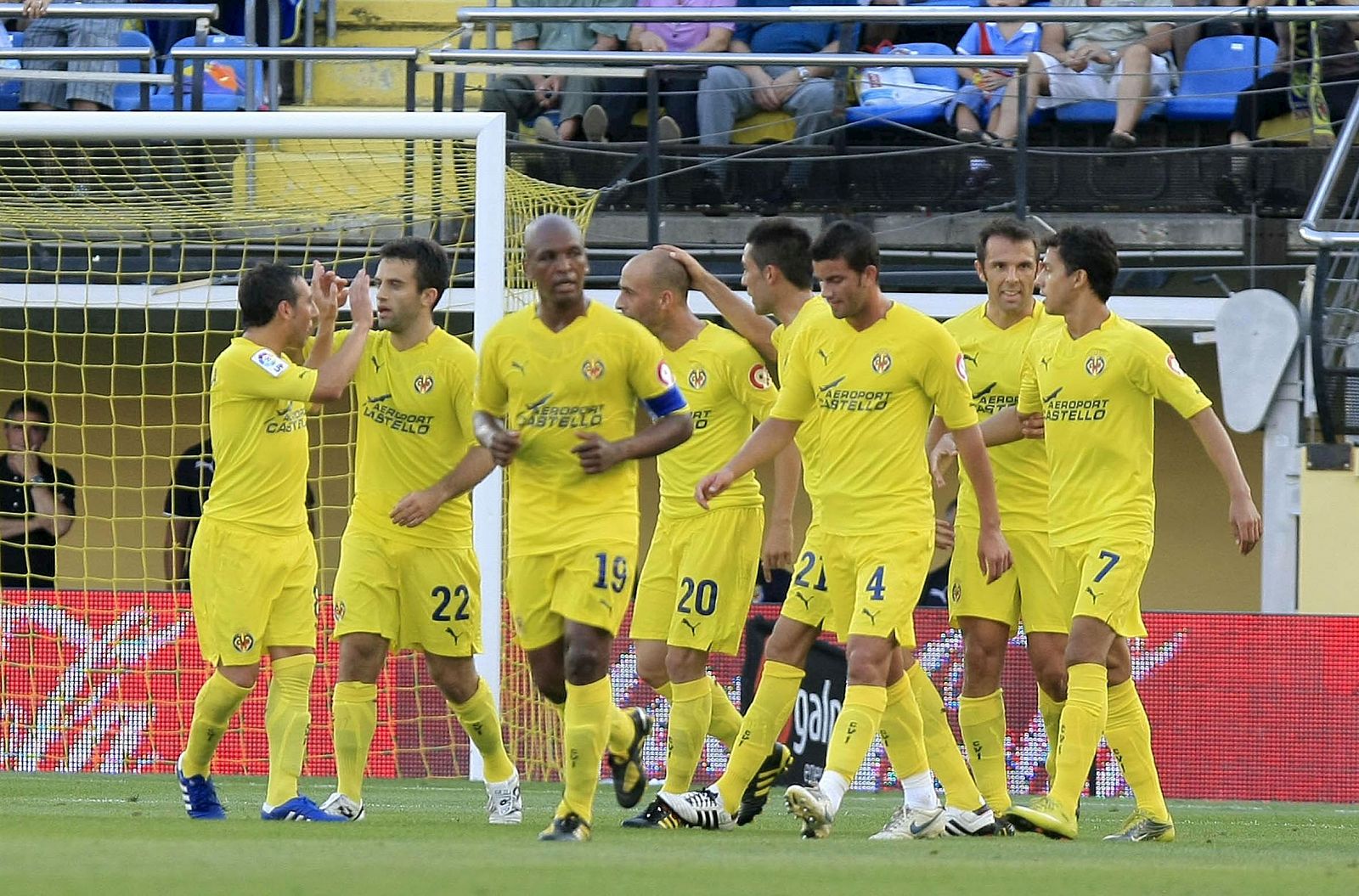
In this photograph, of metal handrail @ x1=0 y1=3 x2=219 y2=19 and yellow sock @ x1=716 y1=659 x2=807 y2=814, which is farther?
metal handrail @ x1=0 y1=3 x2=219 y2=19

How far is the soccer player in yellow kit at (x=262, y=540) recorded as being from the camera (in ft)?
24.3

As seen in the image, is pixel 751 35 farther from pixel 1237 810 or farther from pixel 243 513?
pixel 243 513

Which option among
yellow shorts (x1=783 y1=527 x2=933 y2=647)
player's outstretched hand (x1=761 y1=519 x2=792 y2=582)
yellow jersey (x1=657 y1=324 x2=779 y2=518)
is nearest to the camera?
yellow shorts (x1=783 y1=527 x2=933 y2=647)

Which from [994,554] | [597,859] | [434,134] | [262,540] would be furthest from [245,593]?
[434,134]

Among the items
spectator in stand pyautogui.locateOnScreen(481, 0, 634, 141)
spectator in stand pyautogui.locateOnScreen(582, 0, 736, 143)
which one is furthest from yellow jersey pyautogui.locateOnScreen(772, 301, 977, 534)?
spectator in stand pyautogui.locateOnScreen(481, 0, 634, 141)

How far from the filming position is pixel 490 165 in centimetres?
959

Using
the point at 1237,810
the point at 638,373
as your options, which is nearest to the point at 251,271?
the point at 638,373

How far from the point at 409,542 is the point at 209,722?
1.05 m

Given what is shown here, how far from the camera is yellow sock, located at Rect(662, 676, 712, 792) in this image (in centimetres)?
728

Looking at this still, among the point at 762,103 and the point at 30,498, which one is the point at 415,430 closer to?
the point at 762,103

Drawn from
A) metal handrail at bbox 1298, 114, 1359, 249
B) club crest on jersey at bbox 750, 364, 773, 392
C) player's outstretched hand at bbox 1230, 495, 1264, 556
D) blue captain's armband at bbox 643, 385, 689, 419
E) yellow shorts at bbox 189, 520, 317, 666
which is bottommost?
→ yellow shorts at bbox 189, 520, 317, 666

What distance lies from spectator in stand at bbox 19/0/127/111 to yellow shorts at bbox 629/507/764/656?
758 cm

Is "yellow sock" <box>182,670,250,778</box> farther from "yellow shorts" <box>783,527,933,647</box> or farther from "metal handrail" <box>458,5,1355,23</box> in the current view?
"metal handrail" <box>458,5,1355,23</box>

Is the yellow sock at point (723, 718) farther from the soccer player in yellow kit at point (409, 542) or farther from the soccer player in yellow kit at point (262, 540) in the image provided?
the soccer player in yellow kit at point (262, 540)
